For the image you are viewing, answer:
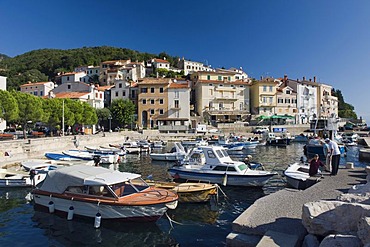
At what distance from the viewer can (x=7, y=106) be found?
38562 millimetres

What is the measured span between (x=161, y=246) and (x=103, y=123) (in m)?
65.9

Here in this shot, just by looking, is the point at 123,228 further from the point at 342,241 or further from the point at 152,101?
the point at 152,101

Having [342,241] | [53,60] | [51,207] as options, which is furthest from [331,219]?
[53,60]

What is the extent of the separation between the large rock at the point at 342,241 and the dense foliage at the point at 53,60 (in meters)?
119

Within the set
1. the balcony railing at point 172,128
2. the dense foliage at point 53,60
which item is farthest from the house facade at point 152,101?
the dense foliage at point 53,60

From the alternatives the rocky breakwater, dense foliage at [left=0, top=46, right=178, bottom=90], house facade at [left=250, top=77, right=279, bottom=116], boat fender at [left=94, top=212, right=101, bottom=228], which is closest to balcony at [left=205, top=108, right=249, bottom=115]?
house facade at [left=250, top=77, right=279, bottom=116]

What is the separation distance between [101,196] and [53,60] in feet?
436

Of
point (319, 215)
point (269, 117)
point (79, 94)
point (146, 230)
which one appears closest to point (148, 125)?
point (79, 94)

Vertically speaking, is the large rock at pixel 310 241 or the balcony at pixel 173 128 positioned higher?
the balcony at pixel 173 128

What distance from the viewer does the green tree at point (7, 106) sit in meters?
38.4

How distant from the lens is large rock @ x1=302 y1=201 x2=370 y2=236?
6.64 metres

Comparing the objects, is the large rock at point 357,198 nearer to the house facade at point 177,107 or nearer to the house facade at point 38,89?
the house facade at point 177,107

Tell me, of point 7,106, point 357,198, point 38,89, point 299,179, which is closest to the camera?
point 357,198

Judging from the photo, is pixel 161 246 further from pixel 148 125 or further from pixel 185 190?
pixel 148 125
